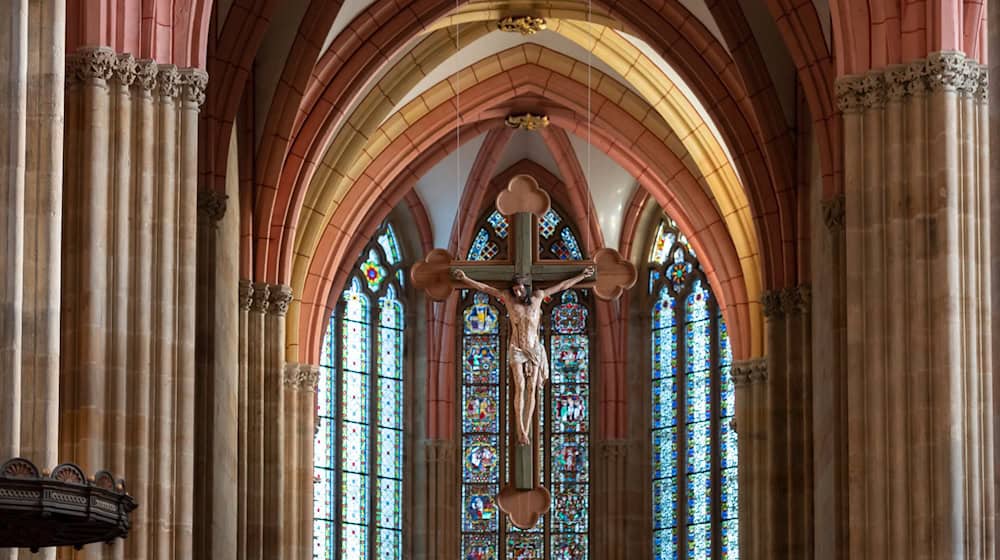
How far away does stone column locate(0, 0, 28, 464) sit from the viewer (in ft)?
48.4

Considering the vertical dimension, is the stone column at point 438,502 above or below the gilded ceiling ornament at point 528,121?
below

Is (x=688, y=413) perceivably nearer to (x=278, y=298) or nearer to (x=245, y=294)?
(x=278, y=298)

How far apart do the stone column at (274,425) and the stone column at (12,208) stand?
1451 centimetres

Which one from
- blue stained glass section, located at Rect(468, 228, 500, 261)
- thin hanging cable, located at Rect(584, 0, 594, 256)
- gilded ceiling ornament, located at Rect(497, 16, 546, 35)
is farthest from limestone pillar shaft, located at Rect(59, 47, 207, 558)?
blue stained glass section, located at Rect(468, 228, 500, 261)

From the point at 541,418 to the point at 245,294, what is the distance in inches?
369

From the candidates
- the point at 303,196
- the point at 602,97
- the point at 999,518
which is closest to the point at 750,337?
the point at 602,97

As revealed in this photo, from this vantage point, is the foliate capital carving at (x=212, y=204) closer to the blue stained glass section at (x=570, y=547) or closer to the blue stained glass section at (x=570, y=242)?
the blue stained glass section at (x=570, y=242)

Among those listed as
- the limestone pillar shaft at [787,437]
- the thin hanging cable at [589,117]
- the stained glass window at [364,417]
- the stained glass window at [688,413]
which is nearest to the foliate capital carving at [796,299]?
the limestone pillar shaft at [787,437]

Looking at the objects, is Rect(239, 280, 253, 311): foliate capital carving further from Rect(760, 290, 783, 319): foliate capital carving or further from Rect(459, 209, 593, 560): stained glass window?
Rect(459, 209, 593, 560): stained glass window

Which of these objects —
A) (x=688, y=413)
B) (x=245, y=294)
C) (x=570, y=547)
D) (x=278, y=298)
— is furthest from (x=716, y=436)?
(x=245, y=294)

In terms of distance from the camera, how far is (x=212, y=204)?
25.4m

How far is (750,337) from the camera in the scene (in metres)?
32.6

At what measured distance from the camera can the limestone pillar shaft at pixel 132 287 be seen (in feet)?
66.2

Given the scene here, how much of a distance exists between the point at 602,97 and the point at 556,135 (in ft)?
9.60
